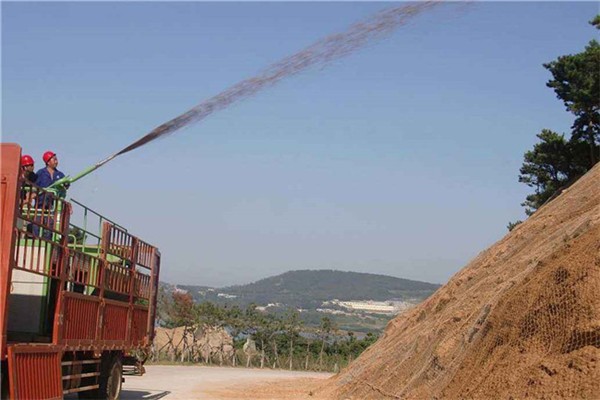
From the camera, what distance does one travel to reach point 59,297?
11.1m

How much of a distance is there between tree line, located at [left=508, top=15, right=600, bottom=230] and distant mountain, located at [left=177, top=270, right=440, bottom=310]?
122200mm

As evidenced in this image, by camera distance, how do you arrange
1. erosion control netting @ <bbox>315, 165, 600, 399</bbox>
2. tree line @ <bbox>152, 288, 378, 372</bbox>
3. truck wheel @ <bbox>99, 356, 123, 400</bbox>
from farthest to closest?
tree line @ <bbox>152, 288, 378, 372</bbox>, truck wheel @ <bbox>99, 356, 123, 400</bbox>, erosion control netting @ <bbox>315, 165, 600, 399</bbox>

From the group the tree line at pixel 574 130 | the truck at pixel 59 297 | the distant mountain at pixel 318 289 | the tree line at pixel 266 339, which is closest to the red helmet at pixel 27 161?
the truck at pixel 59 297

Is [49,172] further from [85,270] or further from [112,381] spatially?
[112,381]

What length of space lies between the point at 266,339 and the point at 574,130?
33129mm

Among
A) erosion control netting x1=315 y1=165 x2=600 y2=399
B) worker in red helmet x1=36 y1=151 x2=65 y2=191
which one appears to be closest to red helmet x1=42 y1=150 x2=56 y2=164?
worker in red helmet x1=36 y1=151 x2=65 y2=191

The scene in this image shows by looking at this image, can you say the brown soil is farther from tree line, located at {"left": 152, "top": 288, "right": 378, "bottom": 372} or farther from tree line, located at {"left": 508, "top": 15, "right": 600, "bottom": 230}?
tree line, located at {"left": 152, "top": 288, "right": 378, "bottom": 372}

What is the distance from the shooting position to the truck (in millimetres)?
9406

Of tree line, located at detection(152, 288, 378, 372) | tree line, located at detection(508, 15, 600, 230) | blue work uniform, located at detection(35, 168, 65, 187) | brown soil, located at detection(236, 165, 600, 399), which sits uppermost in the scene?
tree line, located at detection(508, 15, 600, 230)

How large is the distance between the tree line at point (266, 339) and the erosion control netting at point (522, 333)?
30.6 m

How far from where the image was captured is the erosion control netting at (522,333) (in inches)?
421

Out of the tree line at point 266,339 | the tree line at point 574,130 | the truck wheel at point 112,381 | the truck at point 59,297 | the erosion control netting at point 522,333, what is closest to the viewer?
the truck at point 59,297

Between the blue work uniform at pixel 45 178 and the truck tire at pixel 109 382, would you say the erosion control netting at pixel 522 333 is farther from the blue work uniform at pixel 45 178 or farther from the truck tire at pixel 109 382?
the blue work uniform at pixel 45 178

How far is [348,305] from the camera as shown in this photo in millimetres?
155875
